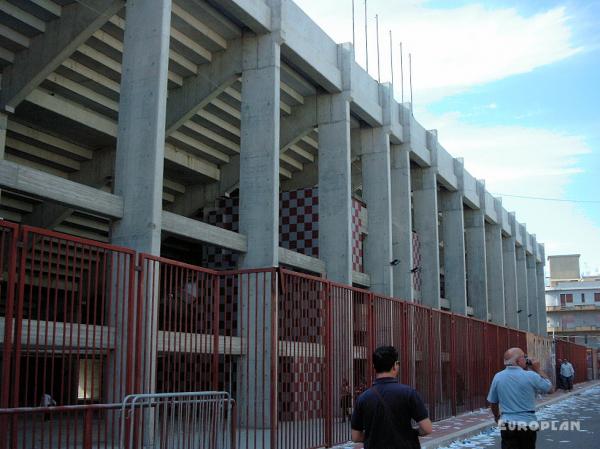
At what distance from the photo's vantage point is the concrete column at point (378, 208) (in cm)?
2467

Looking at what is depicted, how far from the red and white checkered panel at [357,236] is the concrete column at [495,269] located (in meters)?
16.7

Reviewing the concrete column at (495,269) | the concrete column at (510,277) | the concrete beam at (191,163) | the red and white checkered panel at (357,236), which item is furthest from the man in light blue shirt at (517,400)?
the concrete column at (510,277)

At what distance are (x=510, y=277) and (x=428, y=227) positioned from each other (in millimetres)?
16037

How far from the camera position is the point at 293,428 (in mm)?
10430

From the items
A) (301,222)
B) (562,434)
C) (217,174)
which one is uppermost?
(217,174)

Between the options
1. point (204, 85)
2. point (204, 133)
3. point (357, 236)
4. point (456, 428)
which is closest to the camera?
point (456, 428)

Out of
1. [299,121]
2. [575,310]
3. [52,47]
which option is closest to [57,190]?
[52,47]

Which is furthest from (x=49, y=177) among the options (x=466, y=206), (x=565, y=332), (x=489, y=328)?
(x=565, y=332)

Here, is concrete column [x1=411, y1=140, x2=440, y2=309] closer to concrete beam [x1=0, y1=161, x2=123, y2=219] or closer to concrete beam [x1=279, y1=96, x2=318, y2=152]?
concrete beam [x1=279, y1=96, x2=318, y2=152]

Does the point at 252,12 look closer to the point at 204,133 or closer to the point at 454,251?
the point at 204,133

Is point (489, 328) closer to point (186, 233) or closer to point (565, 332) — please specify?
point (186, 233)

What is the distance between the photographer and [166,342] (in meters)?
10.7

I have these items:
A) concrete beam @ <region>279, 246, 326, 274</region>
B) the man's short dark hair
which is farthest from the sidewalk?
the man's short dark hair

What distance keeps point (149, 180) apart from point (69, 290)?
6501 mm
